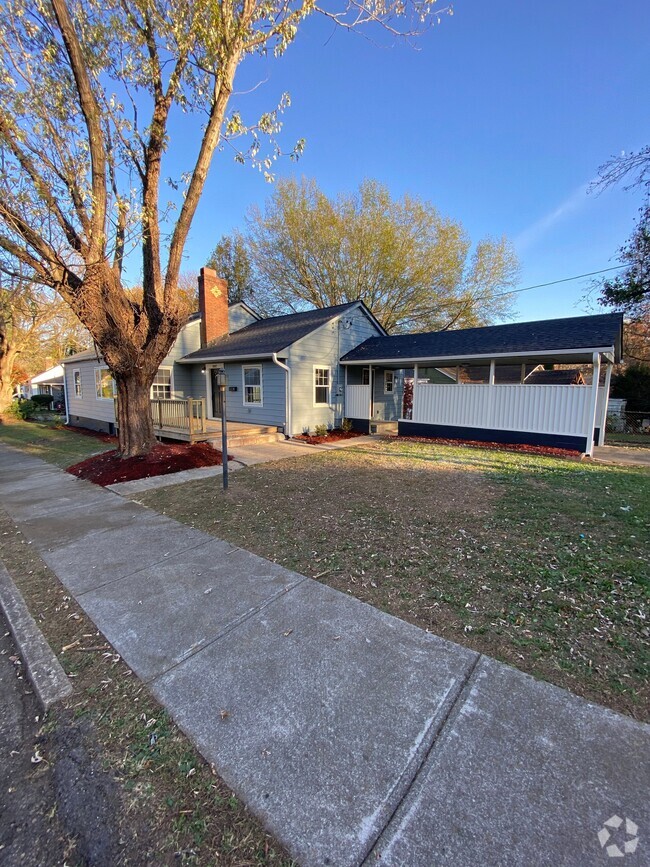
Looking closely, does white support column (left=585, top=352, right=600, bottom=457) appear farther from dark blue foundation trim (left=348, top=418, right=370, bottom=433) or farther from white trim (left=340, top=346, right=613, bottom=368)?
dark blue foundation trim (left=348, top=418, right=370, bottom=433)

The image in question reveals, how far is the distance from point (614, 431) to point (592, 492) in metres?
12.5

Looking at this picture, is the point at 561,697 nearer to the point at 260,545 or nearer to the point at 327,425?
the point at 260,545

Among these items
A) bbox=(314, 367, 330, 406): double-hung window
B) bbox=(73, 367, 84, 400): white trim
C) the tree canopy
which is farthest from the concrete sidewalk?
the tree canopy

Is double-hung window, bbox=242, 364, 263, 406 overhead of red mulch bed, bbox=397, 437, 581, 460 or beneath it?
overhead

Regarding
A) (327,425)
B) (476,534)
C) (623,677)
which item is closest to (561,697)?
(623,677)

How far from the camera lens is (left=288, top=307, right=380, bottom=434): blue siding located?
11836 mm

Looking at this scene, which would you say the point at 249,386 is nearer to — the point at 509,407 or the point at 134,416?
the point at 134,416

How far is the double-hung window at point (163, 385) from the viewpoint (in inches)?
543

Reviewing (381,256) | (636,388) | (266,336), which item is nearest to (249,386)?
(266,336)

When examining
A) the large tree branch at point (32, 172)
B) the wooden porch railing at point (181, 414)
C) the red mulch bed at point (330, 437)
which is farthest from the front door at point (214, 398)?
the large tree branch at point (32, 172)

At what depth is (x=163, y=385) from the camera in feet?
46.1

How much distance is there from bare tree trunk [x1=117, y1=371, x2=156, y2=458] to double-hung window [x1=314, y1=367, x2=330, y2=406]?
573cm

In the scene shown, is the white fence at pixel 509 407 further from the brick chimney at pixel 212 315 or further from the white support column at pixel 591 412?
the brick chimney at pixel 212 315

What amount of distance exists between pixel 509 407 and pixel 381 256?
12.7 meters
